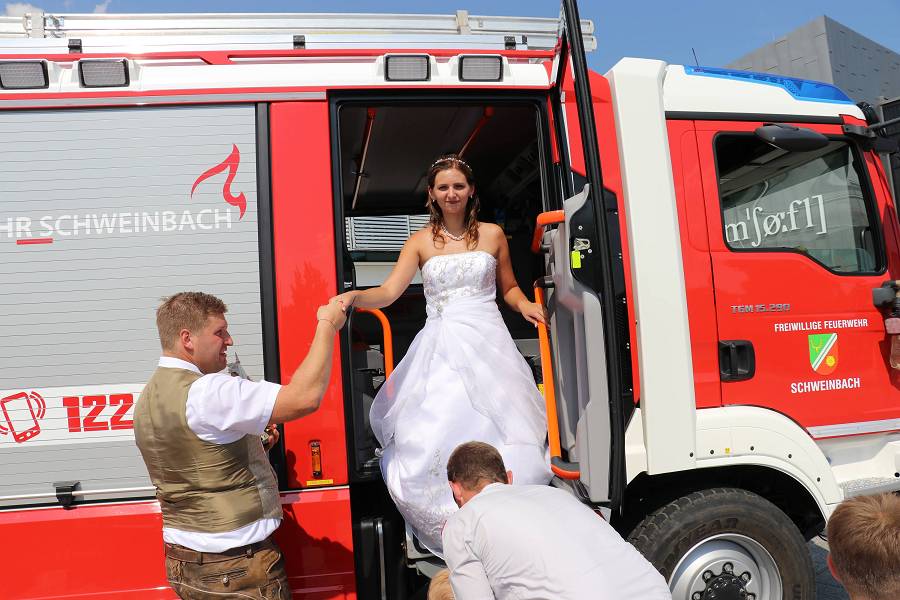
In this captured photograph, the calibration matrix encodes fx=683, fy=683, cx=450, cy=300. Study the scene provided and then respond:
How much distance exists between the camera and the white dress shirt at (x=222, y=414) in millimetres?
2295

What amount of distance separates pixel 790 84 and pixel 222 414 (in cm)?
309

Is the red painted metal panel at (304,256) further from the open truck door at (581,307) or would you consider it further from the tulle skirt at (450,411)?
the open truck door at (581,307)

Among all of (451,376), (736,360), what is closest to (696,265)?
(736,360)

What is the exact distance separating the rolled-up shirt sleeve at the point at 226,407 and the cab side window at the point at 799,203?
2.18m

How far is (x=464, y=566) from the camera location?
212 cm

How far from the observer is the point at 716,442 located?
299 centimetres

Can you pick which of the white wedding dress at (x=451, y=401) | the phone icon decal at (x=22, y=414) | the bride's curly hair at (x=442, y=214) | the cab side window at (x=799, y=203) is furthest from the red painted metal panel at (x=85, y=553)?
the cab side window at (x=799, y=203)

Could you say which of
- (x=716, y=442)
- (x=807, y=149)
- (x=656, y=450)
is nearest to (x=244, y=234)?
(x=656, y=450)

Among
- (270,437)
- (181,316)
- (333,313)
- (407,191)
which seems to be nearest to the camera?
(181,316)

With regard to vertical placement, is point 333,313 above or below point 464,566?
above

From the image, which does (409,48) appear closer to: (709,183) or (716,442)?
(709,183)

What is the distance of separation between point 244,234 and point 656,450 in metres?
1.98

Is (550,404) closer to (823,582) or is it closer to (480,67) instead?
(480,67)

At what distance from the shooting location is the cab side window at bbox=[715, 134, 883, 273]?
10.7ft
